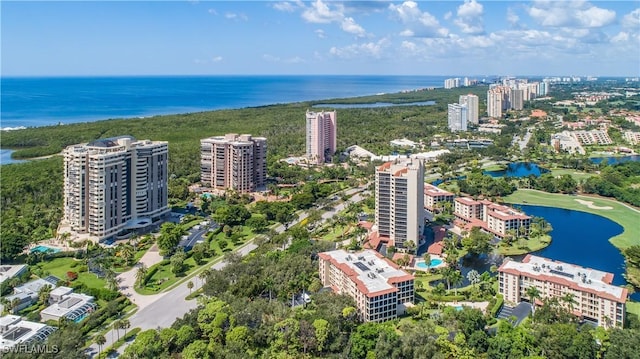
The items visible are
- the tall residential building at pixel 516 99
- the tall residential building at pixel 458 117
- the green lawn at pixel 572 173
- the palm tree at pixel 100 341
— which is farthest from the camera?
the tall residential building at pixel 516 99

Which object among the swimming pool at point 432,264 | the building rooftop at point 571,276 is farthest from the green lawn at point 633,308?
the swimming pool at point 432,264

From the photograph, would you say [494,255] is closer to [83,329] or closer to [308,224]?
[308,224]

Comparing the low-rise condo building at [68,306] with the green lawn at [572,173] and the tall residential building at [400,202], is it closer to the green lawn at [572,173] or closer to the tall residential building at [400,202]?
the tall residential building at [400,202]

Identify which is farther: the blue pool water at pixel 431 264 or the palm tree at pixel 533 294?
the blue pool water at pixel 431 264

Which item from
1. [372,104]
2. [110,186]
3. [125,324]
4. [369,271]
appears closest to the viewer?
[125,324]

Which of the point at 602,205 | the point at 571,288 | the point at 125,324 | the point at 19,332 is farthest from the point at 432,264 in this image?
the point at 602,205

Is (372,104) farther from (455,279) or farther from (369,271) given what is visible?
(369,271)

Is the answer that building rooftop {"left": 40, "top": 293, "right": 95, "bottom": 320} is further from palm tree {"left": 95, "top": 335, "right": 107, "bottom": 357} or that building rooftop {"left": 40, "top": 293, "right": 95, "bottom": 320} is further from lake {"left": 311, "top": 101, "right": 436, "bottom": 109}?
lake {"left": 311, "top": 101, "right": 436, "bottom": 109}
